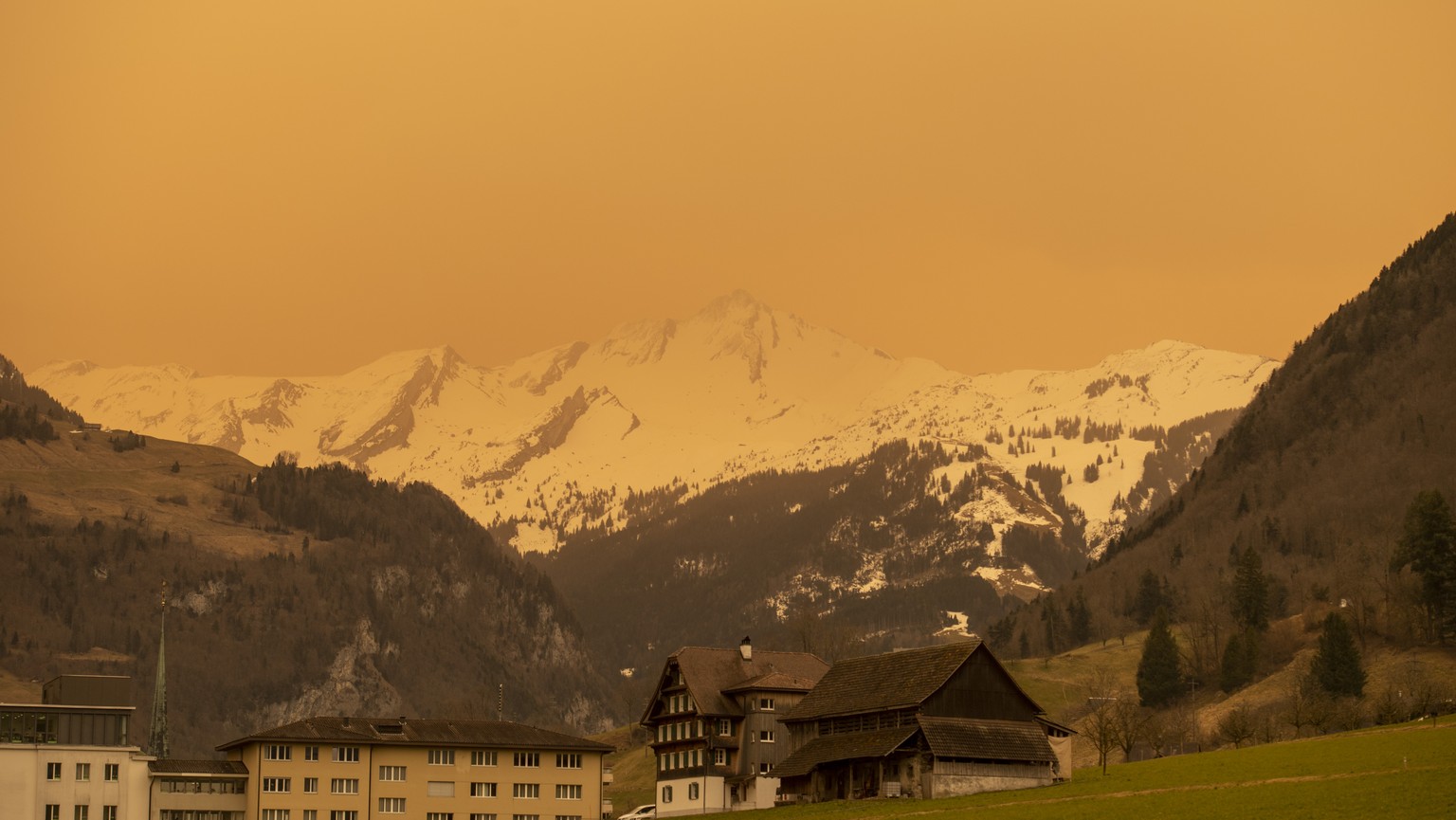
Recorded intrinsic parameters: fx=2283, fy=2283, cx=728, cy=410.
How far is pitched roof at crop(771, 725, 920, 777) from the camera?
13275 centimetres

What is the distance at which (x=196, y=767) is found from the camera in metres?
149

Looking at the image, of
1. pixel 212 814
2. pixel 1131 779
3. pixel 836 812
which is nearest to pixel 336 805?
pixel 212 814

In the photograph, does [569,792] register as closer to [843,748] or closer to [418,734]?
[418,734]

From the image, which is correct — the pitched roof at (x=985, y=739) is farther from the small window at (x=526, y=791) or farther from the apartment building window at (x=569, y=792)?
the small window at (x=526, y=791)

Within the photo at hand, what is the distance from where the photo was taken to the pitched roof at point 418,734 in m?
150

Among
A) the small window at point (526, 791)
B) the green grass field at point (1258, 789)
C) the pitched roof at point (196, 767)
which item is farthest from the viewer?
the small window at point (526, 791)

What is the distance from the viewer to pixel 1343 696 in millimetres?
194125

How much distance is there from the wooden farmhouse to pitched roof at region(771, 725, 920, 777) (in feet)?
0.27

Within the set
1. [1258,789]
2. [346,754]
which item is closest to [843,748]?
[346,754]

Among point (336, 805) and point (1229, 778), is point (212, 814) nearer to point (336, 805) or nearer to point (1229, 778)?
point (336, 805)

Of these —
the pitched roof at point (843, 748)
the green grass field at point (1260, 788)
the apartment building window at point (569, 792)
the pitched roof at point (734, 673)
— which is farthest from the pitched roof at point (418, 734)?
the green grass field at point (1260, 788)

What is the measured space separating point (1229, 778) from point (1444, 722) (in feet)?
75.0

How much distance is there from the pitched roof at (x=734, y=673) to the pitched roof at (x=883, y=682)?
9325 mm

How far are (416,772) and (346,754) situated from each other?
4.91 metres
